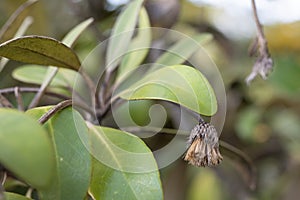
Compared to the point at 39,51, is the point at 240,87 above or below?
below

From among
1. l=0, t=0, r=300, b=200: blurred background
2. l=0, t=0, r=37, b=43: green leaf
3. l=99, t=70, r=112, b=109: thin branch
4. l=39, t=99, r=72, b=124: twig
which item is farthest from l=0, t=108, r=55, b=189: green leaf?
l=0, t=0, r=300, b=200: blurred background

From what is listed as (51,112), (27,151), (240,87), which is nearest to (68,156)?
(51,112)

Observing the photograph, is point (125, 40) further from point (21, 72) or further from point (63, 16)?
point (63, 16)

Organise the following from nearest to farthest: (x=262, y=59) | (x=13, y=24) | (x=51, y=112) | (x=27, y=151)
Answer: (x=27, y=151)
(x=51, y=112)
(x=262, y=59)
(x=13, y=24)

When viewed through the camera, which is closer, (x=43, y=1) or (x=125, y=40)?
(x=125, y=40)

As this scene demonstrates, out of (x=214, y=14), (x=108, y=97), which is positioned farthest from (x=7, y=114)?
(x=214, y=14)

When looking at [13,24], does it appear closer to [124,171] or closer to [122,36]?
[122,36]

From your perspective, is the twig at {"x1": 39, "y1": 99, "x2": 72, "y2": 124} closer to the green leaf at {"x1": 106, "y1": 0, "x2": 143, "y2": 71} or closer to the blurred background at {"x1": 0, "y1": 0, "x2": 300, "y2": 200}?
the green leaf at {"x1": 106, "y1": 0, "x2": 143, "y2": 71}

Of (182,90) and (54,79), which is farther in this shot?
(54,79)
